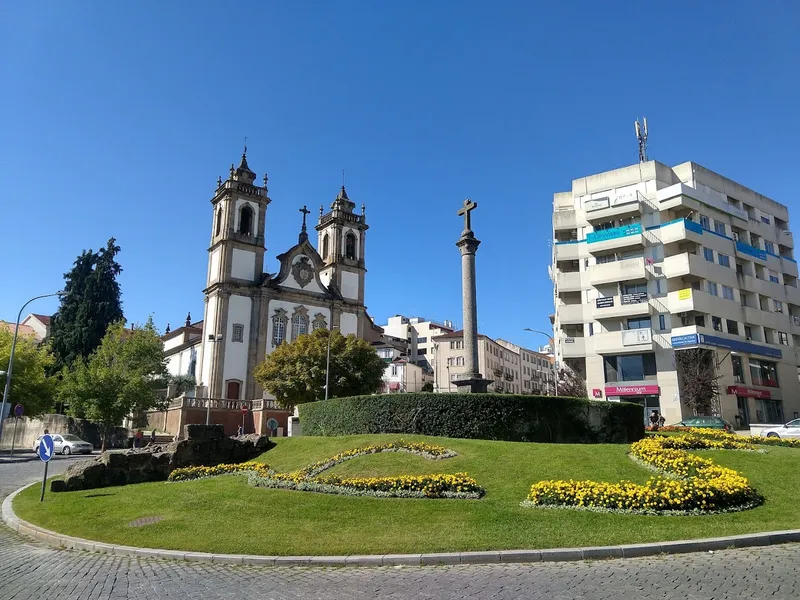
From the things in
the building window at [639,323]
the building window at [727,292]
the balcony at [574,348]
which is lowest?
the balcony at [574,348]

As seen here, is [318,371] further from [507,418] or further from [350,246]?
[507,418]

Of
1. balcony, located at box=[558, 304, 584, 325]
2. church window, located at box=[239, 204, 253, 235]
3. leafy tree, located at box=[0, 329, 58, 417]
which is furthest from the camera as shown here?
church window, located at box=[239, 204, 253, 235]

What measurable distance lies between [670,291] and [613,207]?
336 inches

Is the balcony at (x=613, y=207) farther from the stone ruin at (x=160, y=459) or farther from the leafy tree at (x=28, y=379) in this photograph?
the leafy tree at (x=28, y=379)

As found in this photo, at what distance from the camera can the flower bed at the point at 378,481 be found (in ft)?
43.9

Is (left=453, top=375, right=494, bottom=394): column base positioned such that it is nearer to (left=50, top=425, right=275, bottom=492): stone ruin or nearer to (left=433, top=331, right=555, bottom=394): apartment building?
(left=50, top=425, right=275, bottom=492): stone ruin

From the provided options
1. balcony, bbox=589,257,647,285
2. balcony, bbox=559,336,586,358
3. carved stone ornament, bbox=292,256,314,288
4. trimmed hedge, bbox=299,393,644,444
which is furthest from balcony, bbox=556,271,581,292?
trimmed hedge, bbox=299,393,644,444

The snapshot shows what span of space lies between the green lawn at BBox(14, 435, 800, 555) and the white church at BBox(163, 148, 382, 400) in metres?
37.8

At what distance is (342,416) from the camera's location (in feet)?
78.6

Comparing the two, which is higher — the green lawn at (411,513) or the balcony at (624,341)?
the balcony at (624,341)

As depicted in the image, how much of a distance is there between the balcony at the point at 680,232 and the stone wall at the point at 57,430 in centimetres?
4538

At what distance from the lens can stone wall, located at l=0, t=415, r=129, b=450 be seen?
146 feet

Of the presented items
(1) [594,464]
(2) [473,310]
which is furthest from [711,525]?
(2) [473,310]

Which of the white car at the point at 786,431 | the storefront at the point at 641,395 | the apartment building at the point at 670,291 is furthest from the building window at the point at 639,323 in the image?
the white car at the point at 786,431
